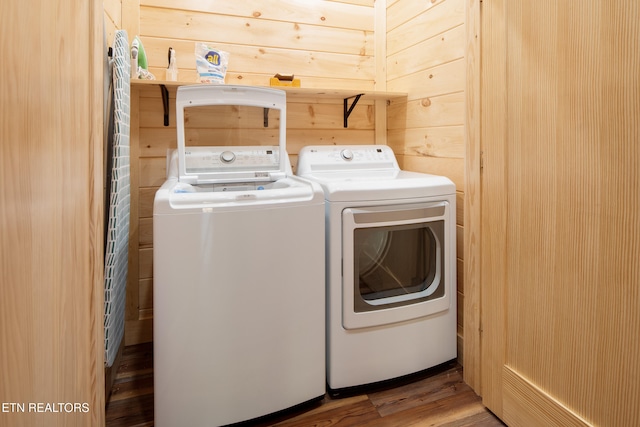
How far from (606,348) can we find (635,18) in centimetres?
88

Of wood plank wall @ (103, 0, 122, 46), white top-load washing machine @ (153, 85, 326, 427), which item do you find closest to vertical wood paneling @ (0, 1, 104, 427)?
white top-load washing machine @ (153, 85, 326, 427)

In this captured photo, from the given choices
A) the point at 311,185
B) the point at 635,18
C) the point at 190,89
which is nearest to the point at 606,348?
the point at 635,18

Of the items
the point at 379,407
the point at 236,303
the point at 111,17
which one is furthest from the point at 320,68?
the point at 379,407

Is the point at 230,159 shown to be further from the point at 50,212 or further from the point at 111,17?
A: the point at 50,212

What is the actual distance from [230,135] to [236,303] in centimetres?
111

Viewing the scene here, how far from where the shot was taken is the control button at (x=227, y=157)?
1.78 m

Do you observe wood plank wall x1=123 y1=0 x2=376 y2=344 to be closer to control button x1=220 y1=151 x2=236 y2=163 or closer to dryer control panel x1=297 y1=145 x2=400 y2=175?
dryer control panel x1=297 y1=145 x2=400 y2=175

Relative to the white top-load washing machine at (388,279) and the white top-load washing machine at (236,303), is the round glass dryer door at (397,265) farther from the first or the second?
the white top-load washing machine at (236,303)

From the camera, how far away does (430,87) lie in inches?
77.1

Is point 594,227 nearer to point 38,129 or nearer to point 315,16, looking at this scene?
point 38,129

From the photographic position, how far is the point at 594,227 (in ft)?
A: 3.49

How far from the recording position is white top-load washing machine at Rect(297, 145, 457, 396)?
151 centimetres

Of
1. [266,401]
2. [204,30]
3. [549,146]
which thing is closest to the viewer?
[549,146]

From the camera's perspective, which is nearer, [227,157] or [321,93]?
[227,157]
